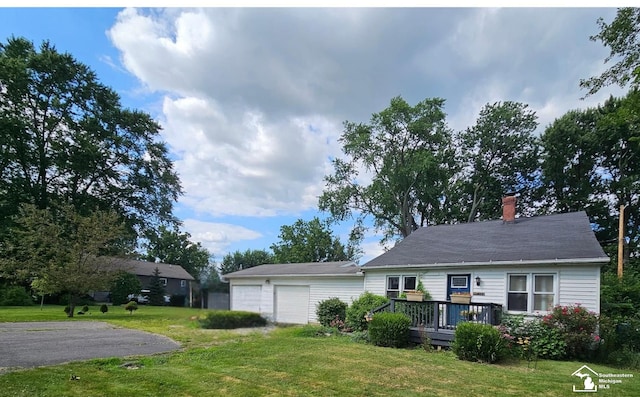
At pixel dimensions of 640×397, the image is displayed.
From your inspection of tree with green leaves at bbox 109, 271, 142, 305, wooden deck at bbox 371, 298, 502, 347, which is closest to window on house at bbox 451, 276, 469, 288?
wooden deck at bbox 371, 298, 502, 347

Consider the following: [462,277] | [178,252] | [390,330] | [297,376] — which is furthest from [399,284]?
[178,252]

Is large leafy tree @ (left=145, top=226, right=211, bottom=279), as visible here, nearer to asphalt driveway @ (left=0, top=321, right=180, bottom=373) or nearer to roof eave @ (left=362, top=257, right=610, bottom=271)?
asphalt driveway @ (left=0, top=321, right=180, bottom=373)

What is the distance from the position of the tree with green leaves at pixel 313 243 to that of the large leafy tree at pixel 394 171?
941cm

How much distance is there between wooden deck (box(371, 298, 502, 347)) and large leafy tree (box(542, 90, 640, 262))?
19.9 metres

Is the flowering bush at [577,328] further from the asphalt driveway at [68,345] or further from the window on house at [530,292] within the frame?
the asphalt driveway at [68,345]

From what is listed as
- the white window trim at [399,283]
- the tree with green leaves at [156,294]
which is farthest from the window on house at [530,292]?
the tree with green leaves at [156,294]

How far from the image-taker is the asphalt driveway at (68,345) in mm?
7668

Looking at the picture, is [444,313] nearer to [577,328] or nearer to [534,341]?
[534,341]

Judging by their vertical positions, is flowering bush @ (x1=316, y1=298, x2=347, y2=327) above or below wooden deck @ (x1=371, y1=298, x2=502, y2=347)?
below

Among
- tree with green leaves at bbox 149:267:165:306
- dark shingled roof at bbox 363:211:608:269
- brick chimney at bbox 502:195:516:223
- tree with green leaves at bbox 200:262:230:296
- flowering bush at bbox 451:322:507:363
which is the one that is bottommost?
tree with green leaves at bbox 149:267:165:306

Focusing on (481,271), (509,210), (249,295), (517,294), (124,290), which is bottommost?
(124,290)

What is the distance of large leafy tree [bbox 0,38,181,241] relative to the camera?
88.5 ft

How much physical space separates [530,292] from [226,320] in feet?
32.5

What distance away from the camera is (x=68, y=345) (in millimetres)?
9773
